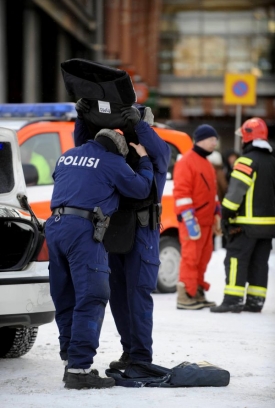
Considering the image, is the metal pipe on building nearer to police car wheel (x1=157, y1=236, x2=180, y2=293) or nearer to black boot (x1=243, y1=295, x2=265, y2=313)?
police car wheel (x1=157, y1=236, x2=180, y2=293)

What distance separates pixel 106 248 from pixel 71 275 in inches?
12.2

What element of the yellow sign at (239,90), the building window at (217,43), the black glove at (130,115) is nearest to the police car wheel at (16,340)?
the black glove at (130,115)

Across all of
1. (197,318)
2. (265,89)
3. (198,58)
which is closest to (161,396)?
(197,318)

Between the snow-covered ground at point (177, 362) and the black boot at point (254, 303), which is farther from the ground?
the snow-covered ground at point (177, 362)

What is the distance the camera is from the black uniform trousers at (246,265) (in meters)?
9.91

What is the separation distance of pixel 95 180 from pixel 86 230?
293 millimetres

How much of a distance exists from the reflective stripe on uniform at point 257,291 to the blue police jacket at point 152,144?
370 centimetres

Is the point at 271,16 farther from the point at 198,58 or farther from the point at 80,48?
the point at 80,48

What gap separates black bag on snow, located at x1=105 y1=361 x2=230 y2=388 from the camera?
636cm

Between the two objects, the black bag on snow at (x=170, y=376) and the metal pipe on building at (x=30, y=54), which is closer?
the black bag on snow at (x=170, y=376)

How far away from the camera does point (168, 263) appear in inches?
452

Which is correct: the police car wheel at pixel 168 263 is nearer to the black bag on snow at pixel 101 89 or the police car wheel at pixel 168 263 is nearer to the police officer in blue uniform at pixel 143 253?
the police officer in blue uniform at pixel 143 253

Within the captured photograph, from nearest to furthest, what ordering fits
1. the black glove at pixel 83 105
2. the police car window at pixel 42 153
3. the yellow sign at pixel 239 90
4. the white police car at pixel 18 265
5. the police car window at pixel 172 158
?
the black glove at pixel 83 105, the white police car at pixel 18 265, the police car window at pixel 42 153, the police car window at pixel 172 158, the yellow sign at pixel 239 90

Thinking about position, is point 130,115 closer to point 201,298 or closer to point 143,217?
point 143,217
